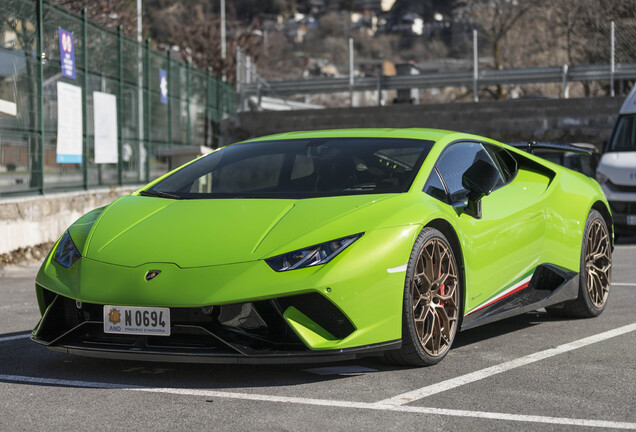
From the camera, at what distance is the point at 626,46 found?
2505 cm

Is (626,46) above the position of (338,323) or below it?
above

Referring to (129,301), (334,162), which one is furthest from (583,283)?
(129,301)

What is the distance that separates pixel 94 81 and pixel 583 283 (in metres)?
9.99

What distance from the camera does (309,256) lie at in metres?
4.91

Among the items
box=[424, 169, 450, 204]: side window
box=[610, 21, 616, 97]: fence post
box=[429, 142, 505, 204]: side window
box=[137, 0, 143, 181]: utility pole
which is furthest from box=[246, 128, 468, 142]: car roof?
box=[610, 21, 616, 97]: fence post

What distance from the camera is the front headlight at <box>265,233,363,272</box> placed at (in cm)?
488

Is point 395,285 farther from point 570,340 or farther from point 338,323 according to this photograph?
point 570,340

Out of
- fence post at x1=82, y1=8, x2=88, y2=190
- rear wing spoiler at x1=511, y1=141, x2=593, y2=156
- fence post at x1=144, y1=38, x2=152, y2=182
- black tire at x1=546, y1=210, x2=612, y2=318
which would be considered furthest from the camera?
fence post at x1=144, y1=38, x2=152, y2=182

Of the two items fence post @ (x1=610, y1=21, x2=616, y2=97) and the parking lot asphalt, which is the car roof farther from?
fence post @ (x1=610, y1=21, x2=616, y2=97)

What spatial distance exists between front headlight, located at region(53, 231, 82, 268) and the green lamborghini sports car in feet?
0.04

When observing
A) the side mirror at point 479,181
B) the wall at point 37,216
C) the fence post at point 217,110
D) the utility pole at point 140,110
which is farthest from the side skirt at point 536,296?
the fence post at point 217,110

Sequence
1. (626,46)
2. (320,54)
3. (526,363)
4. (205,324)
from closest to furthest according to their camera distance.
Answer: (205,324), (526,363), (626,46), (320,54)

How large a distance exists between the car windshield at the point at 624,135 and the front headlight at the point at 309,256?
11155 millimetres

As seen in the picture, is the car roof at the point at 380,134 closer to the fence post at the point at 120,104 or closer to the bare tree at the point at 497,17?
the fence post at the point at 120,104
